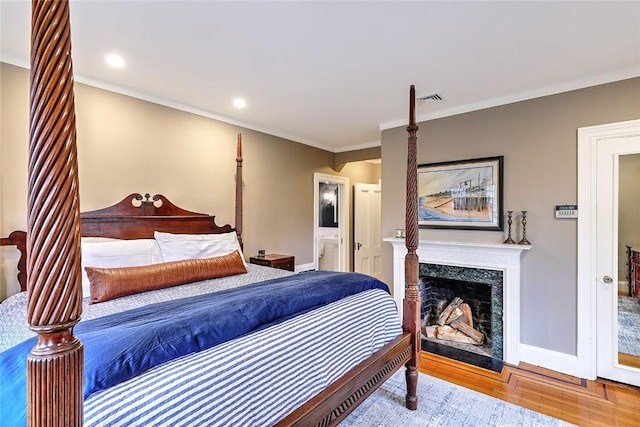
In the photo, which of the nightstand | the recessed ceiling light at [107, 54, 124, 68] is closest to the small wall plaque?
the nightstand

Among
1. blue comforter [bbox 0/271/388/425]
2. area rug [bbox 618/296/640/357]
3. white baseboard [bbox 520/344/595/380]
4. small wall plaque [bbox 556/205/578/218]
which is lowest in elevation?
white baseboard [bbox 520/344/595/380]

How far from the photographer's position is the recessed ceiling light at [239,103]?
3.21 meters

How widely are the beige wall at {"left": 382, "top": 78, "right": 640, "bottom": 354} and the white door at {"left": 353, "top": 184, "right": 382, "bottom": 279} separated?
2.61 meters

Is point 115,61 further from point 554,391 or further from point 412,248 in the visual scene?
point 554,391

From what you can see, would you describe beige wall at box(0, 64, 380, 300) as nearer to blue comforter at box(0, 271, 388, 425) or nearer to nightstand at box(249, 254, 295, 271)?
nightstand at box(249, 254, 295, 271)

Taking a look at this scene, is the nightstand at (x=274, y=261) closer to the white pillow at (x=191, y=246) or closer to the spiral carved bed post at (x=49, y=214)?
the white pillow at (x=191, y=246)

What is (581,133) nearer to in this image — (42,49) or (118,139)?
A: (42,49)

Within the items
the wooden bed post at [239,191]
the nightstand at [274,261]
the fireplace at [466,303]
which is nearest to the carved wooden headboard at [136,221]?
the wooden bed post at [239,191]

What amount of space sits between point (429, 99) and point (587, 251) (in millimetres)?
1943

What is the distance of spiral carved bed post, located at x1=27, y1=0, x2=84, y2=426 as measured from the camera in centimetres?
65

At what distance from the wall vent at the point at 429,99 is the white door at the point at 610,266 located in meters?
1.39

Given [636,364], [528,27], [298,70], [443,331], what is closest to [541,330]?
[636,364]

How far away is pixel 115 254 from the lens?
2361 millimetres

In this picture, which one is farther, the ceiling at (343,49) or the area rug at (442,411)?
the area rug at (442,411)
